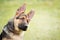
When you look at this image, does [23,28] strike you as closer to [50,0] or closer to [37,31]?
[37,31]

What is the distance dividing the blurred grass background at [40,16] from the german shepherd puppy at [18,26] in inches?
19.2

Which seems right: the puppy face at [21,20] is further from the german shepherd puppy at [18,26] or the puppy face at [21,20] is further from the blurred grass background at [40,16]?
the blurred grass background at [40,16]

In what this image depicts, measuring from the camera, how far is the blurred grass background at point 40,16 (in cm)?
201

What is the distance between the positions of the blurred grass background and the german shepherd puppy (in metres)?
0.49

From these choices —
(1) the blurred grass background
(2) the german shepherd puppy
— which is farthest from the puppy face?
(1) the blurred grass background

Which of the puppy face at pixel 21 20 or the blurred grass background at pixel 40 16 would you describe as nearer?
the puppy face at pixel 21 20

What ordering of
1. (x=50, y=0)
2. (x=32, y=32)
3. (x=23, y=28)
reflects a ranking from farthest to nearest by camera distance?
(x=50, y=0)
(x=32, y=32)
(x=23, y=28)

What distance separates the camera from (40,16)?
2.13m

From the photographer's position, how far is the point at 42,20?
83.4 inches

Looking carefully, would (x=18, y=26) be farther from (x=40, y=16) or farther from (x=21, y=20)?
(x=40, y=16)

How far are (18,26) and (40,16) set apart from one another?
2.26ft

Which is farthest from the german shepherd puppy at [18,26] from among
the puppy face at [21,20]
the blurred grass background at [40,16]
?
the blurred grass background at [40,16]

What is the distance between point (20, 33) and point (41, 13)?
686mm

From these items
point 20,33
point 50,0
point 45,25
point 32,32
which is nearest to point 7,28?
point 20,33
